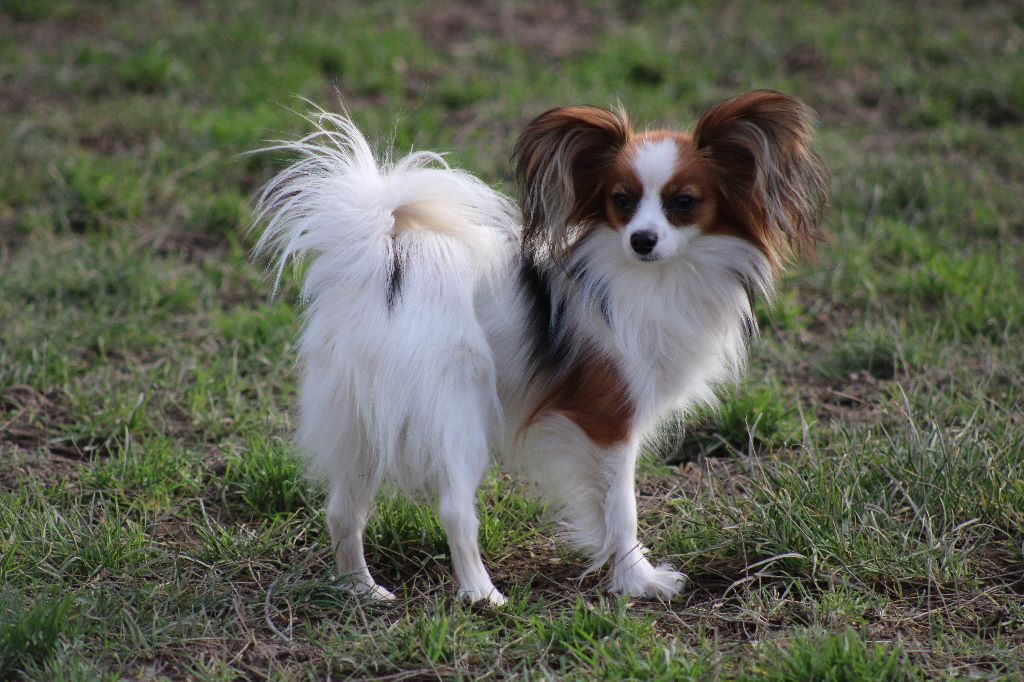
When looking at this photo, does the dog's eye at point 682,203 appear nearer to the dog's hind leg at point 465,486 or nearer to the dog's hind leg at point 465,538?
the dog's hind leg at point 465,486

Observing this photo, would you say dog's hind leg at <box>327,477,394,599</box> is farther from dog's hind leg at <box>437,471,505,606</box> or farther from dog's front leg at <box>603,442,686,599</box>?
dog's front leg at <box>603,442,686,599</box>

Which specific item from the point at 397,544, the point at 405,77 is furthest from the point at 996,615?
the point at 405,77

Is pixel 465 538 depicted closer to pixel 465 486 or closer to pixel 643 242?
pixel 465 486

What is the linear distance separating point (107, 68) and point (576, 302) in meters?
5.41

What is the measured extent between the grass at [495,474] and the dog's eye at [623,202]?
3.40ft

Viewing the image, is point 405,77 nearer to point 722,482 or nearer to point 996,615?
point 722,482

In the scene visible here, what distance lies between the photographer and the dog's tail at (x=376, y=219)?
2.98m

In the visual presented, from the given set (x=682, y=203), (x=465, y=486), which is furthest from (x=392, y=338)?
(x=682, y=203)

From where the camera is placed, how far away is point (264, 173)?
624 centimetres

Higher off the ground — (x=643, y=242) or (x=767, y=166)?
(x=767, y=166)

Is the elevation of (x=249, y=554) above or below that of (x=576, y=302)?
below

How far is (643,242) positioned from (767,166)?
415 mm

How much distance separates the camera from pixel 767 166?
3033 millimetres

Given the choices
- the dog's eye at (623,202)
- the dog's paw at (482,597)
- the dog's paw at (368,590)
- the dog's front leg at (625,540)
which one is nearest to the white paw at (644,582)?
the dog's front leg at (625,540)
